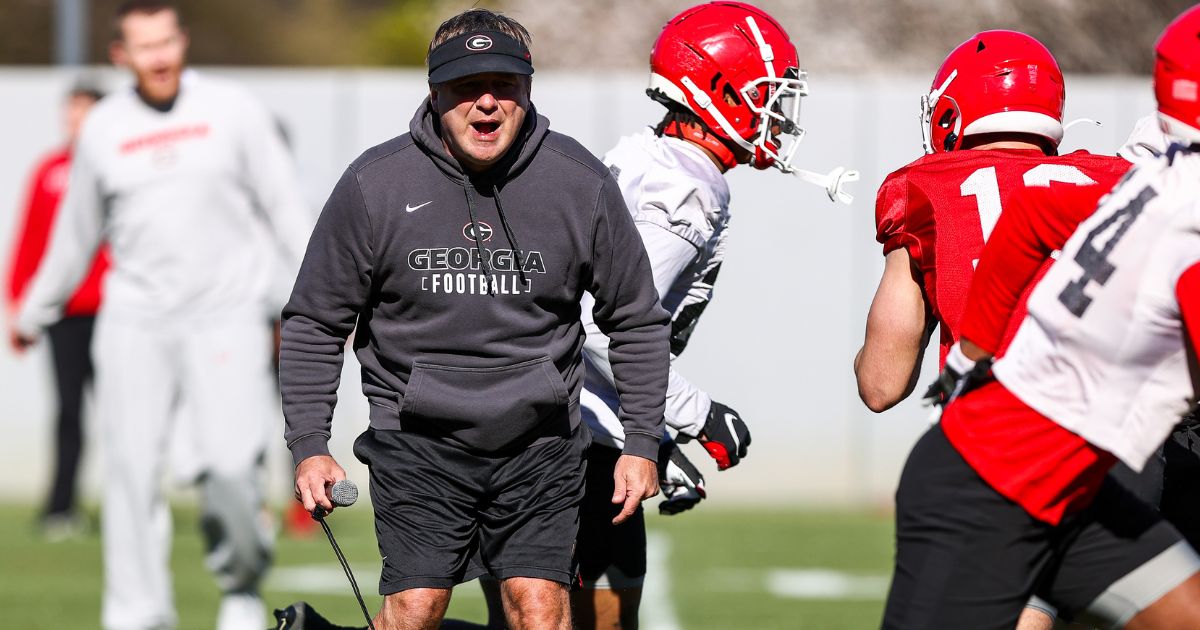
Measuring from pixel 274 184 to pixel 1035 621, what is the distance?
4.10m

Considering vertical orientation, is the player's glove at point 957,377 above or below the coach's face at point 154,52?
below

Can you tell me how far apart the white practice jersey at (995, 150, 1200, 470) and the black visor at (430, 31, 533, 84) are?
1.49m

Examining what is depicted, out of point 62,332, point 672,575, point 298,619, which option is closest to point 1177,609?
point 298,619

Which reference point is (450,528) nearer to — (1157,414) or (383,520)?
(383,520)

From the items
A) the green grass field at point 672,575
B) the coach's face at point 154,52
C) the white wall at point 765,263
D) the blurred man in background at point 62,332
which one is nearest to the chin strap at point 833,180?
the green grass field at point 672,575

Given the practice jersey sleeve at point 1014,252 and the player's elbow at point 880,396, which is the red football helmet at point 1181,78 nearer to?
the practice jersey sleeve at point 1014,252

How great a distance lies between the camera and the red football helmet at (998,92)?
4238 millimetres

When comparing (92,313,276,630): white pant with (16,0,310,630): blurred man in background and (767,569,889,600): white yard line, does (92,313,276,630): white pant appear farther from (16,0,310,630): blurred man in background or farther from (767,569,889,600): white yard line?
(767,569,889,600): white yard line

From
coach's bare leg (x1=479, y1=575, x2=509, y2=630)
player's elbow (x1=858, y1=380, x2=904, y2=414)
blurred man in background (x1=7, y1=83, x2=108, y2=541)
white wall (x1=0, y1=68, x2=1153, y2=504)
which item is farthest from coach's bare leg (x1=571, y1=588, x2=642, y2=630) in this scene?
white wall (x1=0, y1=68, x2=1153, y2=504)

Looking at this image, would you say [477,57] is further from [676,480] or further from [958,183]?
[676,480]

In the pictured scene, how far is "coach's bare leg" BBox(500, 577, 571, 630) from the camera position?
13.9 feet

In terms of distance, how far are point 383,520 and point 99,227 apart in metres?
3.39

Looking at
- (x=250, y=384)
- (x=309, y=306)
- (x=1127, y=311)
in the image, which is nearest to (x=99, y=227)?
(x=250, y=384)

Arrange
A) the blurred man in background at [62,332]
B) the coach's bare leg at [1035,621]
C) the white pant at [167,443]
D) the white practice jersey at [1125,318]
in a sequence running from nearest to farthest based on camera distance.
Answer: the white practice jersey at [1125,318], the coach's bare leg at [1035,621], the white pant at [167,443], the blurred man in background at [62,332]
